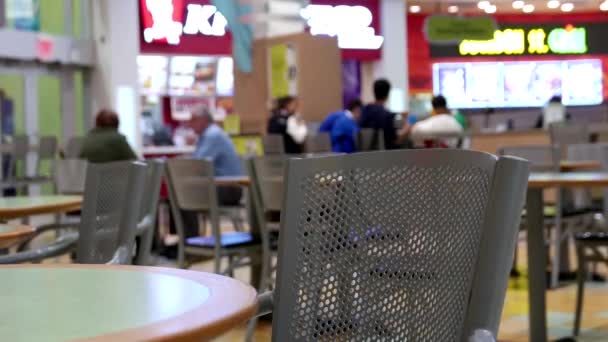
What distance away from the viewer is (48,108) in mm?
12562

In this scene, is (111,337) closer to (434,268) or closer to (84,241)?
(434,268)

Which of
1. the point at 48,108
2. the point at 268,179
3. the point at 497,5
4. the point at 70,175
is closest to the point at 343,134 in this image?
the point at 70,175

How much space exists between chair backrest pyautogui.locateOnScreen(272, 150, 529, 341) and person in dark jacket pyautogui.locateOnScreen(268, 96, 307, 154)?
6.91 meters

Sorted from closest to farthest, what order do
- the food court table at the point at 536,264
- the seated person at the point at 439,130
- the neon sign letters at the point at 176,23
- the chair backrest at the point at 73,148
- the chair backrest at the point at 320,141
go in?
the food court table at the point at 536,264 < the seated person at the point at 439,130 < the chair backrest at the point at 320,141 < the chair backrest at the point at 73,148 < the neon sign letters at the point at 176,23

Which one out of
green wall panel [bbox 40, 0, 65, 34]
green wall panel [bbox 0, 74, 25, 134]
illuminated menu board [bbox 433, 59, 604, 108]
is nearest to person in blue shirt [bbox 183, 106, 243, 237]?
green wall panel [bbox 0, 74, 25, 134]

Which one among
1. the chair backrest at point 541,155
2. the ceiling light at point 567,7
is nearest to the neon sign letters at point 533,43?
the ceiling light at point 567,7

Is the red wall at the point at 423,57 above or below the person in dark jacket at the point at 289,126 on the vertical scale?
above

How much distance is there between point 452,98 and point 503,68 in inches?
Result: 40.9

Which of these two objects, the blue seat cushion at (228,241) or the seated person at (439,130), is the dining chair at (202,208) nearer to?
the blue seat cushion at (228,241)

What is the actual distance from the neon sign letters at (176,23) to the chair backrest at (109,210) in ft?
35.3

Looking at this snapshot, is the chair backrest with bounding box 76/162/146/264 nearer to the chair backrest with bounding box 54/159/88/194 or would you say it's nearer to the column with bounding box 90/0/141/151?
the chair backrest with bounding box 54/159/88/194

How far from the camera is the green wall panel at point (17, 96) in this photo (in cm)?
1180

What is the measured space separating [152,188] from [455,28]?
36.7 feet

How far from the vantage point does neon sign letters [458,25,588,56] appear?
18109 mm
